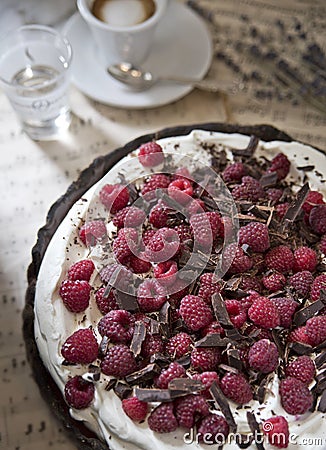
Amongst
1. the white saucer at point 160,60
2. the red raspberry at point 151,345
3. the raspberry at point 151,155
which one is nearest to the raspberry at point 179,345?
the red raspberry at point 151,345

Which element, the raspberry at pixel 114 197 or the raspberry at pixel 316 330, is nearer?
the raspberry at pixel 316 330

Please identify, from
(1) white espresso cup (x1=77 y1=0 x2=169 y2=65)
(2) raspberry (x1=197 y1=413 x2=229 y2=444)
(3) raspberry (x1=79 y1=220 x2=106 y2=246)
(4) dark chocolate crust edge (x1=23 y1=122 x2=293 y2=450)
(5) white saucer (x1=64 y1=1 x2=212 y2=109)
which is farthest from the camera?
(5) white saucer (x1=64 y1=1 x2=212 y2=109)

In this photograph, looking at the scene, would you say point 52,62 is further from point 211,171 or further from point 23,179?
point 211,171

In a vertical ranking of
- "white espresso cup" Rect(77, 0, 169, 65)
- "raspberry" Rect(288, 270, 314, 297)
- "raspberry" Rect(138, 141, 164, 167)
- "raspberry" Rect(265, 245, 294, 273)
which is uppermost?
"white espresso cup" Rect(77, 0, 169, 65)

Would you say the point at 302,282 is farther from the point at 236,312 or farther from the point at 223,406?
the point at 223,406

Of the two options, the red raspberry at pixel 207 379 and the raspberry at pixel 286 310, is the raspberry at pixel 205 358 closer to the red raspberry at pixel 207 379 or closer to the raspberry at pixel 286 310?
the red raspberry at pixel 207 379

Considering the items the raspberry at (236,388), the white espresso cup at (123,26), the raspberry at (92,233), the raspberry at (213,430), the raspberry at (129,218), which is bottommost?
the raspberry at (213,430)

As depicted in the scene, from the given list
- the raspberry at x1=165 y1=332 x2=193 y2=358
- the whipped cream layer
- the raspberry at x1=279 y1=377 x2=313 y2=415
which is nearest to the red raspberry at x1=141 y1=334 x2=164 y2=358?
the raspberry at x1=165 y1=332 x2=193 y2=358

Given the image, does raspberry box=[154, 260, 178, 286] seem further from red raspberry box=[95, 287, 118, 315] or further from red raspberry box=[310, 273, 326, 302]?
red raspberry box=[310, 273, 326, 302]
